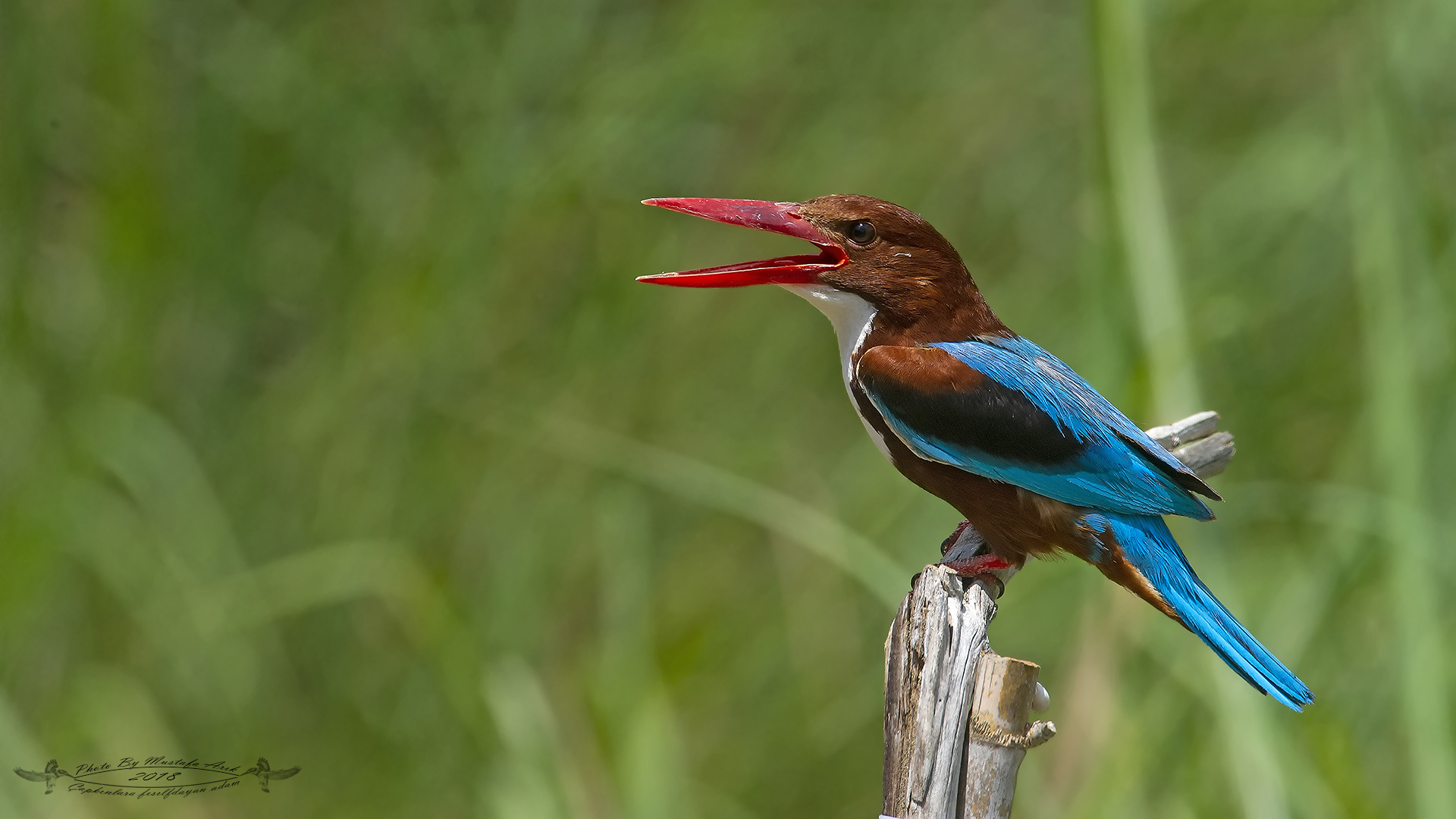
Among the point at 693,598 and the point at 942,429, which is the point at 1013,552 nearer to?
the point at 942,429

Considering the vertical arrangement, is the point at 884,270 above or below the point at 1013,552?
above

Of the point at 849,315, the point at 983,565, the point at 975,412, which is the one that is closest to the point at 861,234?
the point at 849,315

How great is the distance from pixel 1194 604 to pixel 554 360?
8.32 ft

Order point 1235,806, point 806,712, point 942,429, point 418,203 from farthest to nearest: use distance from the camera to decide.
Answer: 1. point 418,203
2. point 806,712
3. point 1235,806
4. point 942,429

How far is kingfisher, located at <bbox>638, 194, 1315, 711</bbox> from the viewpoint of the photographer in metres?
2.17

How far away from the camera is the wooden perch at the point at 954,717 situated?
5.48 ft

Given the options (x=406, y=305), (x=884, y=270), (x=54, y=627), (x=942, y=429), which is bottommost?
(x=942, y=429)

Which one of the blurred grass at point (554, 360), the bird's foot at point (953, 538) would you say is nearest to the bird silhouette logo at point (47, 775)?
the blurred grass at point (554, 360)

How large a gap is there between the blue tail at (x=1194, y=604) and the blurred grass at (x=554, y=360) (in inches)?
33.0

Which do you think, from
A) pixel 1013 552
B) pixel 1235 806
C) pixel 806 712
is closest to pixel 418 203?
pixel 806 712

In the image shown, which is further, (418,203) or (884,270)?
(418,203)

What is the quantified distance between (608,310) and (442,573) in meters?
0.98

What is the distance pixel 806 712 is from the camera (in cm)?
385

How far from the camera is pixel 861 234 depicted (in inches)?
91.5
